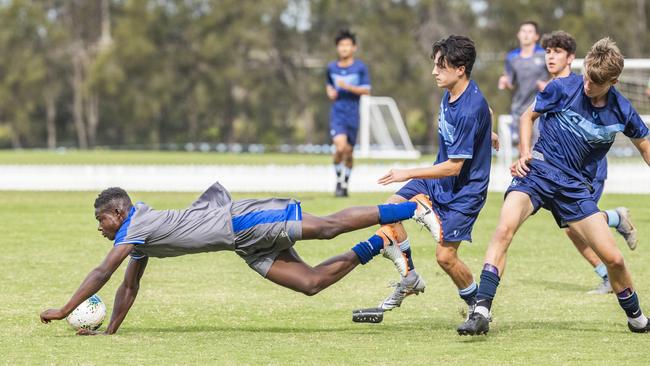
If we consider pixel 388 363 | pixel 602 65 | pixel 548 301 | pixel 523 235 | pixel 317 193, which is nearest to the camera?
pixel 388 363

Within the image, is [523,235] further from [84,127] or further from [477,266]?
[84,127]

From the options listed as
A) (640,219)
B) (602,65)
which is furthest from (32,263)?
(640,219)

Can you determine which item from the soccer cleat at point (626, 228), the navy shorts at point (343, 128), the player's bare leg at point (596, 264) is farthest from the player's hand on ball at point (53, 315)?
the navy shorts at point (343, 128)

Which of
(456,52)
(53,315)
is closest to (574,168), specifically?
(456,52)

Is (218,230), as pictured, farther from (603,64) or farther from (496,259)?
(603,64)

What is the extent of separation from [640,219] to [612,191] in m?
6.51

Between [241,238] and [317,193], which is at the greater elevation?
[241,238]

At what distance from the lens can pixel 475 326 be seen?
819cm

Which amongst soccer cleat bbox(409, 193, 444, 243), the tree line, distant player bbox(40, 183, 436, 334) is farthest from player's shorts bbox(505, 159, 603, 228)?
the tree line

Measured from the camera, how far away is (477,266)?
507 inches

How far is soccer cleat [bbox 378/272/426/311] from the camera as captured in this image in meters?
9.22

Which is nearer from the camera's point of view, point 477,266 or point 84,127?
point 477,266

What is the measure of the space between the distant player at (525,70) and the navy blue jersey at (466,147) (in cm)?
892

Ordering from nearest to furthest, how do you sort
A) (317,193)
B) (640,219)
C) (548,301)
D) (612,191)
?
(548,301) → (640,219) → (317,193) → (612,191)
